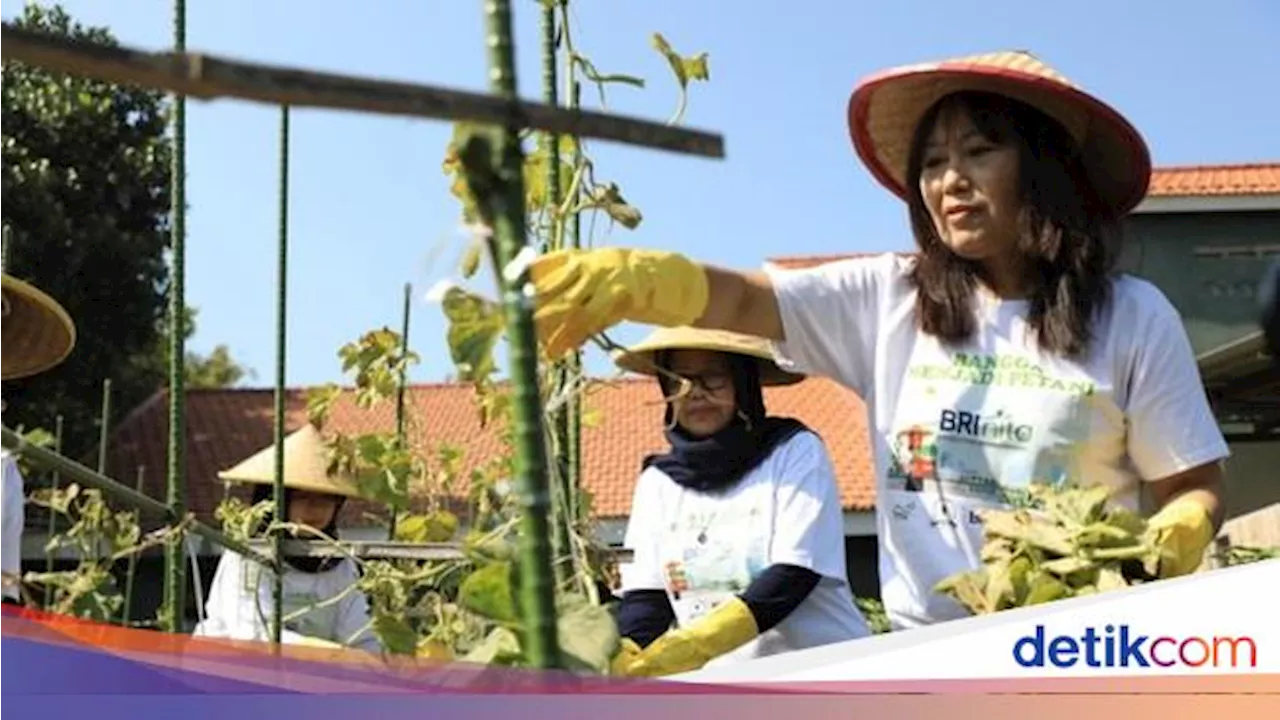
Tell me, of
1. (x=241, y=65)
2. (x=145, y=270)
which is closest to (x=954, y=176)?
(x=241, y=65)

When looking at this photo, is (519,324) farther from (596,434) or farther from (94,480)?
(596,434)

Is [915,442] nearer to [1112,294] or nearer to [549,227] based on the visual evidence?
[1112,294]

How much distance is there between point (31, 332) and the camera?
129cm

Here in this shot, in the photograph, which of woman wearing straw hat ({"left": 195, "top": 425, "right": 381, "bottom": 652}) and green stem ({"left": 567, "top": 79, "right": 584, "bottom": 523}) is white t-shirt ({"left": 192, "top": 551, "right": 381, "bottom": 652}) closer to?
woman wearing straw hat ({"left": 195, "top": 425, "right": 381, "bottom": 652})

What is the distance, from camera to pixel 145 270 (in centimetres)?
762

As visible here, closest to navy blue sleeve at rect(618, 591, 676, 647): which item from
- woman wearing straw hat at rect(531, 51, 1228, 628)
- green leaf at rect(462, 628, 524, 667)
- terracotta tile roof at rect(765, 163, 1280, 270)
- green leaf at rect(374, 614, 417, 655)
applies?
woman wearing straw hat at rect(531, 51, 1228, 628)

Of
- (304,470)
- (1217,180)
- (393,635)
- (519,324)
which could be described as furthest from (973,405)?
(1217,180)

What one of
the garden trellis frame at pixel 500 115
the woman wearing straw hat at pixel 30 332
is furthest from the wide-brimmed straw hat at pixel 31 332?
the garden trellis frame at pixel 500 115

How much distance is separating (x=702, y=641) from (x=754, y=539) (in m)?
0.29

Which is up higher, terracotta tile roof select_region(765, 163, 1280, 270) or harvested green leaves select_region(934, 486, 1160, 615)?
terracotta tile roof select_region(765, 163, 1280, 270)

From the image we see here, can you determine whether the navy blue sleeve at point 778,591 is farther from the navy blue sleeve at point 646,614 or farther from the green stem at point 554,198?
the green stem at point 554,198

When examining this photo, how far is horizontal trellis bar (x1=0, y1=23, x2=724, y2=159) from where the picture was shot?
0.70 feet

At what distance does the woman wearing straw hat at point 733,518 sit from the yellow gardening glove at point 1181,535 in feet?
1.30

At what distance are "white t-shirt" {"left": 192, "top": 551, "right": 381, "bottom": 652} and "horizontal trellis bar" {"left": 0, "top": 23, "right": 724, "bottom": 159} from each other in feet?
3.63
